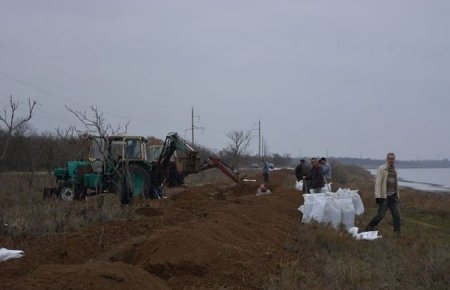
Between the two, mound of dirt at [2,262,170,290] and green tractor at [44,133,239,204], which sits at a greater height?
green tractor at [44,133,239,204]

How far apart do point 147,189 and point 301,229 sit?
769cm

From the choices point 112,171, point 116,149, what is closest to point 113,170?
point 112,171

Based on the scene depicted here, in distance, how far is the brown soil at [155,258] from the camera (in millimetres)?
5473

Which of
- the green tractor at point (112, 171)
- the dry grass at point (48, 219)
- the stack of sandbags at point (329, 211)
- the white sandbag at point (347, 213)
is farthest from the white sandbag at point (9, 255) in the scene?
the green tractor at point (112, 171)

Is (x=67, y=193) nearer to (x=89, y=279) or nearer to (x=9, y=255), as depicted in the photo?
(x=9, y=255)

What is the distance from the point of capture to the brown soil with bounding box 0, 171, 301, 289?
5473mm

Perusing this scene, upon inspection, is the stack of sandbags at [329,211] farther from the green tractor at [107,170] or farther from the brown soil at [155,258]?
the green tractor at [107,170]

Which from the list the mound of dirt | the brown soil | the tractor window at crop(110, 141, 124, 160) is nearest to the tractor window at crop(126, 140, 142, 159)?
the tractor window at crop(110, 141, 124, 160)

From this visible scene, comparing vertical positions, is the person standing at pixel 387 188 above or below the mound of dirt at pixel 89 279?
above

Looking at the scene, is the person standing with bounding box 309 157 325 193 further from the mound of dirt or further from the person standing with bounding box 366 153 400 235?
the mound of dirt

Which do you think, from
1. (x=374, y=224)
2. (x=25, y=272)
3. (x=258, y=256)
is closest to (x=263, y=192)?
(x=374, y=224)

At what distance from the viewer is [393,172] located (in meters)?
12.1

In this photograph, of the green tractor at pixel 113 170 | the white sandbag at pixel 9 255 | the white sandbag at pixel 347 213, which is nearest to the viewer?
the white sandbag at pixel 9 255

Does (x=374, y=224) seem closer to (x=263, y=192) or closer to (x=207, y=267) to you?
(x=207, y=267)
